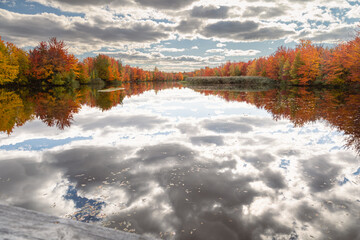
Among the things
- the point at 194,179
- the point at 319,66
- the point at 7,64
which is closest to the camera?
the point at 194,179

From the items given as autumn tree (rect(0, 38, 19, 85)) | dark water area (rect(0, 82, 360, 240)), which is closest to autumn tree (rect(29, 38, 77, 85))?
autumn tree (rect(0, 38, 19, 85))

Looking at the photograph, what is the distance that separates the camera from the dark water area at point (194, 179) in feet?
10.9

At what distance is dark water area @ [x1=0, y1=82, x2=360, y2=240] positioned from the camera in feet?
10.9

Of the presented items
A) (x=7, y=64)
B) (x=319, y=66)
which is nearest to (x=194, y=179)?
(x=7, y=64)

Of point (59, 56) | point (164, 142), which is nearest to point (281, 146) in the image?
point (164, 142)

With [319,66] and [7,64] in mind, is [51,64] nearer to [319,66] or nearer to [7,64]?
[7,64]

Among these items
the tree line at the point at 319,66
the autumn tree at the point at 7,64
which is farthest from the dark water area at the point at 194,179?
the autumn tree at the point at 7,64

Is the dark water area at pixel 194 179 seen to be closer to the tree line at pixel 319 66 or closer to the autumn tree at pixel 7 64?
the tree line at pixel 319 66

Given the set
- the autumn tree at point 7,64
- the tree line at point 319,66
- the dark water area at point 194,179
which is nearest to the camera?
the dark water area at point 194,179

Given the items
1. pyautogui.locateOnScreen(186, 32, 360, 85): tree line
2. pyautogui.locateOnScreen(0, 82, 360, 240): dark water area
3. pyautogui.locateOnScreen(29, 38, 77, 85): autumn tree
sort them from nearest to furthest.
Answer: pyautogui.locateOnScreen(0, 82, 360, 240): dark water area, pyautogui.locateOnScreen(186, 32, 360, 85): tree line, pyautogui.locateOnScreen(29, 38, 77, 85): autumn tree

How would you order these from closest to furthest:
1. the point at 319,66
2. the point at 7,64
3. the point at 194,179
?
the point at 194,179, the point at 7,64, the point at 319,66

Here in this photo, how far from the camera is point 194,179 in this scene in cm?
479

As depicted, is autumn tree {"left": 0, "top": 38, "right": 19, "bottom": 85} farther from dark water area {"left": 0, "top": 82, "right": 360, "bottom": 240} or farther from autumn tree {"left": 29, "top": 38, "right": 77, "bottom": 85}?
dark water area {"left": 0, "top": 82, "right": 360, "bottom": 240}

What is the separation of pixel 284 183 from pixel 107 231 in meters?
4.27
